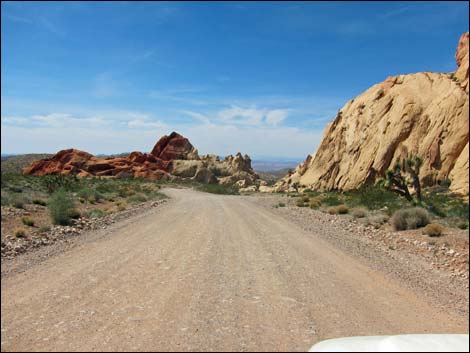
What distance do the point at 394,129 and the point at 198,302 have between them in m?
36.2

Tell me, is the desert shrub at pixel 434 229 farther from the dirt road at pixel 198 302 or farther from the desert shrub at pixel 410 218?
the dirt road at pixel 198 302

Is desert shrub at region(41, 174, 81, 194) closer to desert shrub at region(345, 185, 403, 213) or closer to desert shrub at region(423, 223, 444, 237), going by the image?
desert shrub at region(423, 223, 444, 237)

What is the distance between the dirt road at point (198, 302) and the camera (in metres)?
3.01

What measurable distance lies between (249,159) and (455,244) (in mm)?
88128

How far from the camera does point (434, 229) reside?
10625 mm

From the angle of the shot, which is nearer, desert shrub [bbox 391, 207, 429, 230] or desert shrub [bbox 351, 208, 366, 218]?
desert shrub [bbox 391, 207, 429, 230]

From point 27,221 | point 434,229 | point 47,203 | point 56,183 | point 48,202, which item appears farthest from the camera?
point 56,183

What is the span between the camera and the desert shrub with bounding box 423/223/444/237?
34.4 feet

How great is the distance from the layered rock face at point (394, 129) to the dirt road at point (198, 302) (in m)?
14.0

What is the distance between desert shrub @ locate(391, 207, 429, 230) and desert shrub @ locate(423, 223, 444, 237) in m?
0.83

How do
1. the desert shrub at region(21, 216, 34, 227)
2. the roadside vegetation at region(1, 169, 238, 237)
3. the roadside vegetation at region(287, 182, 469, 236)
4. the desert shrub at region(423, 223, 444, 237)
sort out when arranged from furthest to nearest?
1. the desert shrub at region(21, 216, 34, 227)
2. the desert shrub at region(423, 223, 444, 237)
3. the roadside vegetation at region(1, 169, 238, 237)
4. the roadside vegetation at region(287, 182, 469, 236)

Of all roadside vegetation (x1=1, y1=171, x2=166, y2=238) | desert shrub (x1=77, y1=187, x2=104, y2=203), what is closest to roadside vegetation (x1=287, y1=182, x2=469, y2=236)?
roadside vegetation (x1=1, y1=171, x2=166, y2=238)

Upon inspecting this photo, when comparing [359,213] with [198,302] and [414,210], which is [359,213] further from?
[198,302]

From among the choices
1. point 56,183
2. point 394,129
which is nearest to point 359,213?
point 56,183
